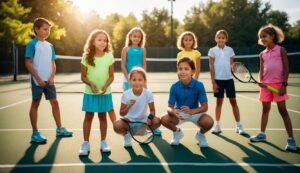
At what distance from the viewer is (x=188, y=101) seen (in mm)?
4945

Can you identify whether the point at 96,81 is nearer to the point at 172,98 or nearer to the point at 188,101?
the point at 172,98

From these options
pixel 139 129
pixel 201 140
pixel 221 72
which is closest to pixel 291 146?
pixel 201 140

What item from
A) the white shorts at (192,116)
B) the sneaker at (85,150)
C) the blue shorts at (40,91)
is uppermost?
the blue shorts at (40,91)

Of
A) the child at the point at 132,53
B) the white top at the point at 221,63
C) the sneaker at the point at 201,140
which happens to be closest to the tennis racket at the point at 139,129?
the sneaker at the point at 201,140

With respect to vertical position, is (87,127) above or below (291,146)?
above

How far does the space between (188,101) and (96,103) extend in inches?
51.8

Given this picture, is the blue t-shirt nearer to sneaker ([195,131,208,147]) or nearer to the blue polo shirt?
the blue polo shirt

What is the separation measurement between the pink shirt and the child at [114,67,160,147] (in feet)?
5.89

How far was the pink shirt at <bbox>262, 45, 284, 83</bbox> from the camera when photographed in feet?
16.4

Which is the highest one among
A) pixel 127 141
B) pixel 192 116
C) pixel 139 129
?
pixel 192 116

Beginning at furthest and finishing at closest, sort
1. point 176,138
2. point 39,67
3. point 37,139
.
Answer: point 39,67 → point 37,139 → point 176,138

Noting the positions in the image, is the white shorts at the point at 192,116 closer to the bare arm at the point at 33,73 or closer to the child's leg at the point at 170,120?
the child's leg at the point at 170,120

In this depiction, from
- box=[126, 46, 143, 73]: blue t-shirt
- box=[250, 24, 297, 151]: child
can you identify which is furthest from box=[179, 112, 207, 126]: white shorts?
box=[126, 46, 143, 73]: blue t-shirt

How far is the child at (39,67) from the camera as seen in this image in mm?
5219
